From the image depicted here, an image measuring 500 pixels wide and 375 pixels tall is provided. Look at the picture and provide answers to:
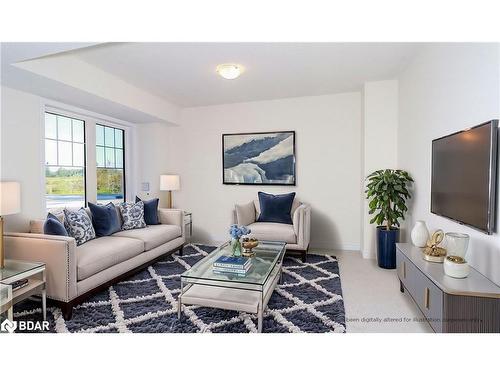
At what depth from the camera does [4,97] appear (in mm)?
2865

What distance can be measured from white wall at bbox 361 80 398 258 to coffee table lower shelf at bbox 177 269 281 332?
223cm

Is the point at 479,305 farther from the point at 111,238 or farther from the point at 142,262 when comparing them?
the point at 111,238

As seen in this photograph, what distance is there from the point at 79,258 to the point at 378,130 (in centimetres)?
385

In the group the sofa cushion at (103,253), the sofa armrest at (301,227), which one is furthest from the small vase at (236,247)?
the sofa armrest at (301,227)

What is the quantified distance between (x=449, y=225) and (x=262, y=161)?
2.90 m

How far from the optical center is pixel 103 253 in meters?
2.58

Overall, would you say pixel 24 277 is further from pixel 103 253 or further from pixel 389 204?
pixel 389 204

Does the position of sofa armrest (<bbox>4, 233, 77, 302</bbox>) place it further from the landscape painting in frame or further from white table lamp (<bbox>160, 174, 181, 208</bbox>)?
the landscape painting in frame

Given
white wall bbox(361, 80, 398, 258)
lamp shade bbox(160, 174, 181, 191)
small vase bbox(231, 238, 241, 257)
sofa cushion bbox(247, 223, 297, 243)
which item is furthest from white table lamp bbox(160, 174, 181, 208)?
white wall bbox(361, 80, 398, 258)

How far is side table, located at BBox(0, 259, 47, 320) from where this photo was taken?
6.32ft

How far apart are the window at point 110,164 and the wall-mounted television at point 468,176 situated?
4.50 meters

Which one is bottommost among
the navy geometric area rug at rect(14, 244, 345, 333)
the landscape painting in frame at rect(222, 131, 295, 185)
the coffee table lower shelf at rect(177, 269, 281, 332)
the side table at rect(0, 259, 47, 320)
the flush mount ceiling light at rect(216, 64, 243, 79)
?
the navy geometric area rug at rect(14, 244, 345, 333)

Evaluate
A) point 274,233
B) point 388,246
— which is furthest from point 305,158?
point 388,246

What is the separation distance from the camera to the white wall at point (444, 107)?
5.75 feet
